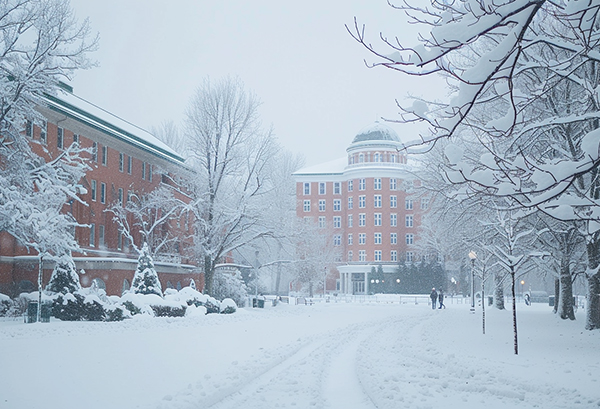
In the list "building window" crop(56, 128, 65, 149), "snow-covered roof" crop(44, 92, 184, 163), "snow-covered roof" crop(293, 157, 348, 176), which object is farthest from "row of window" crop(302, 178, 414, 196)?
"building window" crop(56, 128, 65, 149)

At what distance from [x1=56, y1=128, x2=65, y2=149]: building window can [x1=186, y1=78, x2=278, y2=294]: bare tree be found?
7.75 metres

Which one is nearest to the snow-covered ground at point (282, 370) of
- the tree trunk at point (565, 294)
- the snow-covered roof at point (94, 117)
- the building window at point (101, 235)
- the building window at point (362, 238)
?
the tree trunk at point (565, 294)

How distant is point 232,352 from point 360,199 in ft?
257

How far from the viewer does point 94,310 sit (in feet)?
79.2

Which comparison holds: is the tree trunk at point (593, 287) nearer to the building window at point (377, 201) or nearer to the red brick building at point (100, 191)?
the red brick building at point (100, 191)

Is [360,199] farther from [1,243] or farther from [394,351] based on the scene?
[394,351]

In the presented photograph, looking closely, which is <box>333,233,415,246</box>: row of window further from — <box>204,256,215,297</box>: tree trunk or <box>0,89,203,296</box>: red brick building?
<box>204,256,215,297</box>: tree trunk

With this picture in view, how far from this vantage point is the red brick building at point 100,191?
1355 inches

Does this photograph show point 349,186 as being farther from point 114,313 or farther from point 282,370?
point 282,370

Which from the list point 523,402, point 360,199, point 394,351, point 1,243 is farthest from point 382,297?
point 523,402

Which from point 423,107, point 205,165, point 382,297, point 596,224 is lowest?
point 382,297

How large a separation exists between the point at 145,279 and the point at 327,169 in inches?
2771

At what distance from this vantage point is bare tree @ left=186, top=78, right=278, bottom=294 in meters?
38.5

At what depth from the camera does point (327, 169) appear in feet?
324
